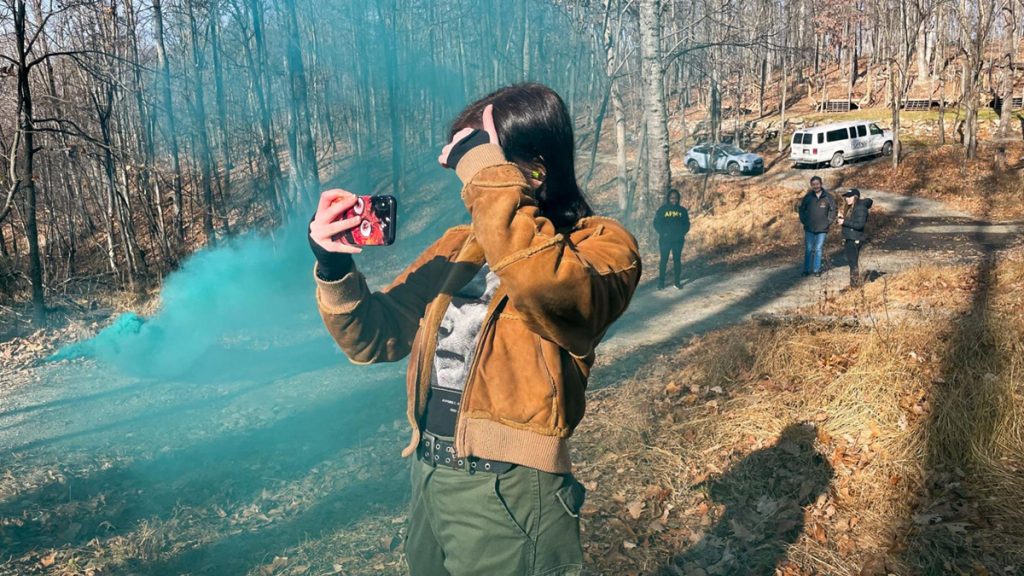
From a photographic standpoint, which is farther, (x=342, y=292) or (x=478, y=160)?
(x=342, y=292)

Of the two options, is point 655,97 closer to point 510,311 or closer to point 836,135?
Answer: point 510,311

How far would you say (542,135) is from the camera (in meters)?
1.68

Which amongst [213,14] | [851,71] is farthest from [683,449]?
[851,71]

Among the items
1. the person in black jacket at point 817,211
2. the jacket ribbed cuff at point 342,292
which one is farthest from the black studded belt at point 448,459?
the person in black jacket at point 817,211

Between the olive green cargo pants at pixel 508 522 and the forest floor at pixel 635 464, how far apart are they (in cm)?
229

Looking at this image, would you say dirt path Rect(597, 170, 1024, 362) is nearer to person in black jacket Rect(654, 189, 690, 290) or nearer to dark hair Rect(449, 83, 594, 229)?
person in black jacket Rect(654, 189, 690, 290)

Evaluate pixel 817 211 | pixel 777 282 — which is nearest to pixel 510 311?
pixel 817 211

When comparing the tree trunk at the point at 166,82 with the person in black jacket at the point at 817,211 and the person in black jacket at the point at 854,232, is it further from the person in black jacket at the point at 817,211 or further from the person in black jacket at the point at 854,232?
the person in black jacket at the point at 854,232

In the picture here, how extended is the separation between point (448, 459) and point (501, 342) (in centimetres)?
34

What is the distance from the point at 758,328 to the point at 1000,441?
3030 mm

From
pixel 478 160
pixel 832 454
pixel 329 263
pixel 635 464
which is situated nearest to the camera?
pixel 478 160

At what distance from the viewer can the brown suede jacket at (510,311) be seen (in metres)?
1.38

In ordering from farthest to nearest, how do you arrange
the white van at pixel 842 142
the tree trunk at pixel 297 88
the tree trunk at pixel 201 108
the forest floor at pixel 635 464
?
the white van at pixel 842 142
the tree trunk at pixel 201 108
the tree trunk at pixel 297 88
the forest floor at pixel 635 464

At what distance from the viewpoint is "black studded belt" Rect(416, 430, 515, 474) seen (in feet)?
5.41
